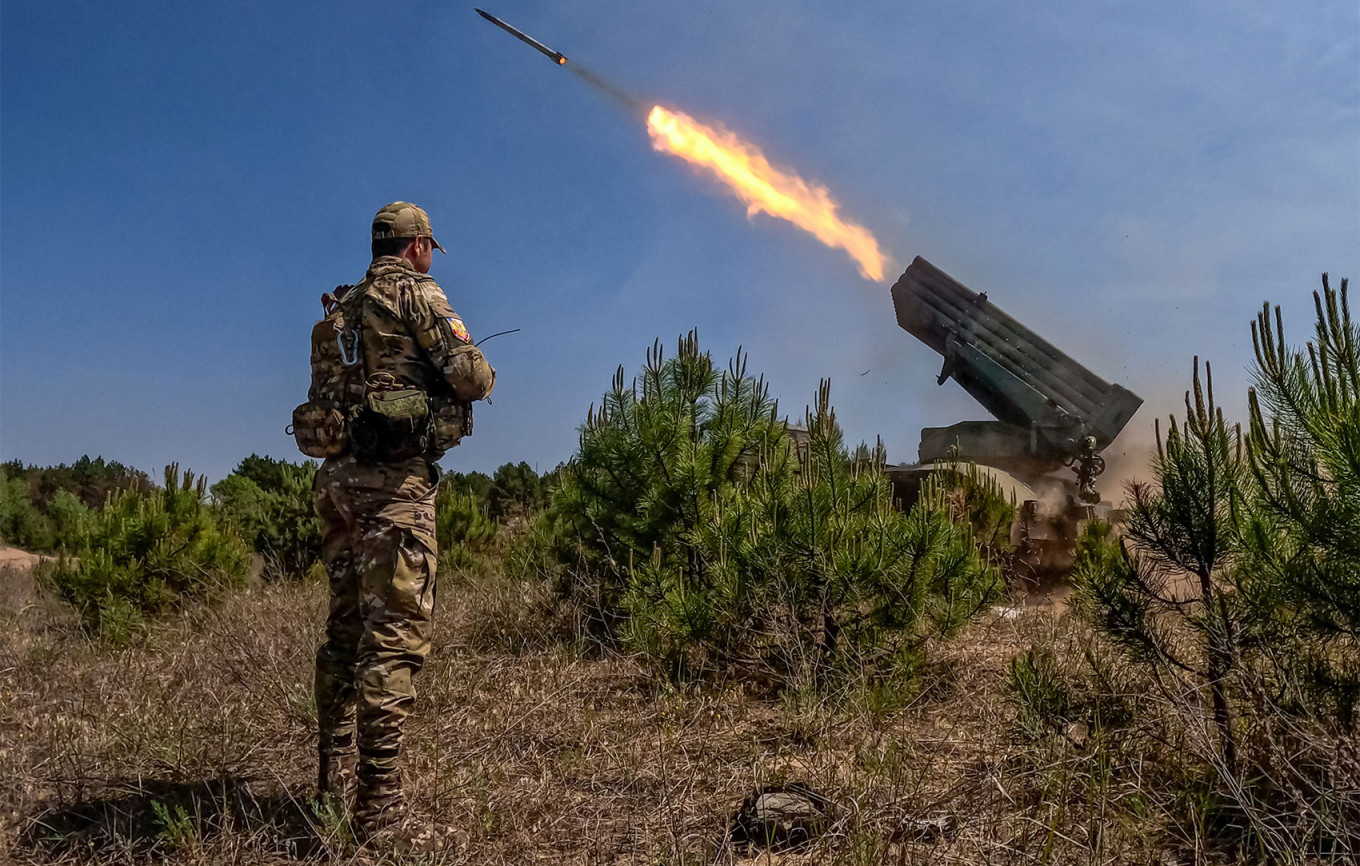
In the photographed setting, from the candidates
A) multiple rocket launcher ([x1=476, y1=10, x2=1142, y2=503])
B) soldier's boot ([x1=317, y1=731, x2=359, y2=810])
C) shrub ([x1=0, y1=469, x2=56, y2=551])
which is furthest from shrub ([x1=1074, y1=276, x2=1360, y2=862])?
shrub ([x1=0, y1=469, x2=56, y2=551])

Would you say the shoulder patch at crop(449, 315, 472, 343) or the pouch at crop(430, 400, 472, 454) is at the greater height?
the shoulder patch at crop(449, 315, 472, 343)

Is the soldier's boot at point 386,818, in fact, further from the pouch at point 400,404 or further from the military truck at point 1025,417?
the military truck at point 1025,417

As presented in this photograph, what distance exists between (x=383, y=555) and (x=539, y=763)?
1.40m

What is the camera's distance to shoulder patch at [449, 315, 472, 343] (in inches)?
159

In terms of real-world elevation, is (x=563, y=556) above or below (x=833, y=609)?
above

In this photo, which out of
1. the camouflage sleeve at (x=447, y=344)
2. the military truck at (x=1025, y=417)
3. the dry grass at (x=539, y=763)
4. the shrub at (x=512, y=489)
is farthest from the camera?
the shrub at (x=512, y=489)

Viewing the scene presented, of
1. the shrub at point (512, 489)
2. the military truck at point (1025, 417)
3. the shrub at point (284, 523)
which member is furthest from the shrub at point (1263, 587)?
the shrub at point (512, 489)

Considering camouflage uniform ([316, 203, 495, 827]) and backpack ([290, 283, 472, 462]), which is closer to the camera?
camouflage uniform ([316, 203, 495, 827])

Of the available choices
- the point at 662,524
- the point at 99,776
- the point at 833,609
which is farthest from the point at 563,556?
the point at 99,776

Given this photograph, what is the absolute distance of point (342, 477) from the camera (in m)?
3.88

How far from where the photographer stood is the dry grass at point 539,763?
3.51 meters

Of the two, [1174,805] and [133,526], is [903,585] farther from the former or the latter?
[133,526]

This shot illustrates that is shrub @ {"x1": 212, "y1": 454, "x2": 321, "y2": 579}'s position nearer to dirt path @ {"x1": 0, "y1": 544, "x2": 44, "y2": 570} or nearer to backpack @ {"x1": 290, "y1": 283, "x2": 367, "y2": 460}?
dirt path @ {"x1": 0, "y1": 544, "x2": 44, "y2": 570}

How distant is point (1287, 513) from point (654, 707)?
3.31 metres
